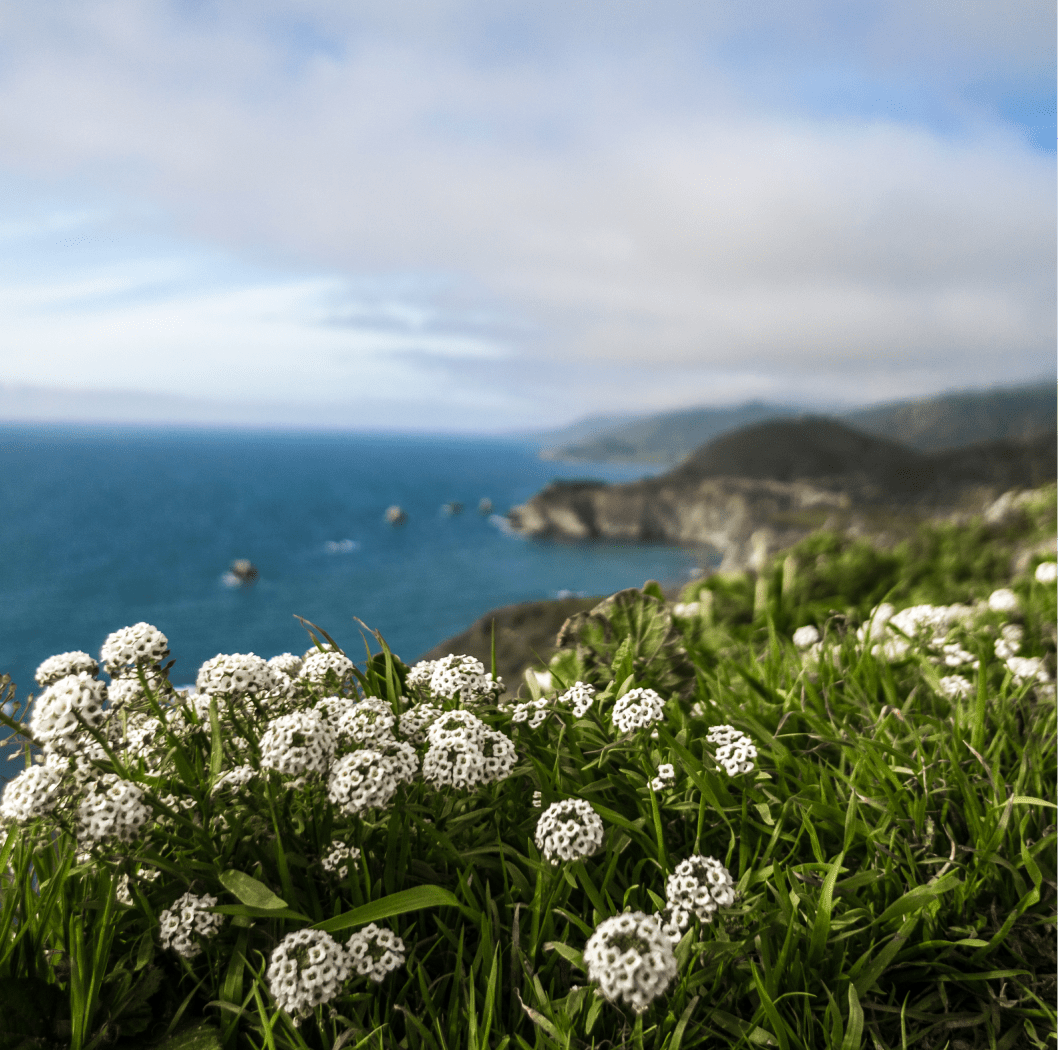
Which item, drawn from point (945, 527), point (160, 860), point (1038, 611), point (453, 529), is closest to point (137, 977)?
point (160, 860)

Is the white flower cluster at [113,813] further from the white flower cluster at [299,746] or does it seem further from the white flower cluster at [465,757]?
the white flower cluster at [465,757]

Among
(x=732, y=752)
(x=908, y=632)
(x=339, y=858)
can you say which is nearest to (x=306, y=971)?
(x=339, y=858)

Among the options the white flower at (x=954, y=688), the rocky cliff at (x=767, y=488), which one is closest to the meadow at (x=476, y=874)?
the white flower at (x=954, y=688)

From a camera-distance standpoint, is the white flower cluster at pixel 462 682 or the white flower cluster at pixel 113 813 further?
the white flower cluster at pixel 462 682

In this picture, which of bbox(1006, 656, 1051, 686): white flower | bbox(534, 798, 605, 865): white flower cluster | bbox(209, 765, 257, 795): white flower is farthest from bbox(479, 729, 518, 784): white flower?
bbox(1006, 656, 1051, 686): white flower

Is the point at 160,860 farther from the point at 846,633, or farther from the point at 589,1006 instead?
the point at 846,633

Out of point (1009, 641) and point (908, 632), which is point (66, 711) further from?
point (1009, 641)
